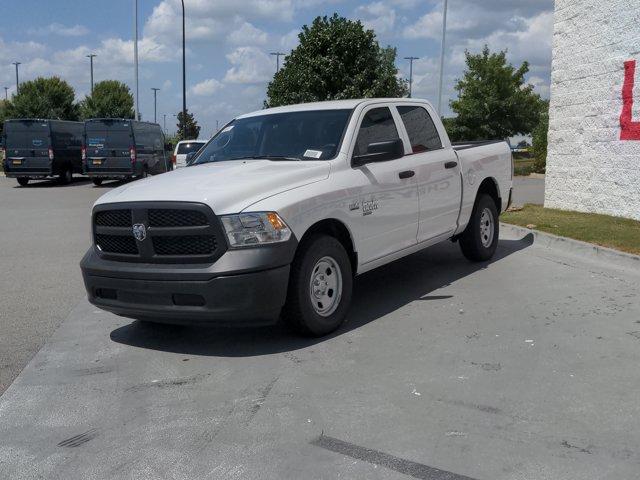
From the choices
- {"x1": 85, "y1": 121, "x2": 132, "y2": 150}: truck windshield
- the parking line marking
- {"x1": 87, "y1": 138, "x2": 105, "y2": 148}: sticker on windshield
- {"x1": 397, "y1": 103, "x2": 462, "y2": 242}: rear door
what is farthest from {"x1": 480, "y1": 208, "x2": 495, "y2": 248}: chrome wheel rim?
{"x1": 87, "y1": 138, "x2": 105, "y2": 148}: sticker on windshield

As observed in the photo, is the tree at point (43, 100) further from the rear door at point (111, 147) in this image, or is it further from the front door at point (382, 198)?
the front door at point (382, 198)

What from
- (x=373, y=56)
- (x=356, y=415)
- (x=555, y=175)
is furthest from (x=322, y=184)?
(x=373, y=56)

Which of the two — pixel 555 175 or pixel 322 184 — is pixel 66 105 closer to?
pixel 555 175

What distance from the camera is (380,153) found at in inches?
235

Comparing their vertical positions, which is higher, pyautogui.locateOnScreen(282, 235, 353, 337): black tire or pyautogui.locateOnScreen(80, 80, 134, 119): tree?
pyautogui.locateOnScreen(80, 80, 134, 119): tree

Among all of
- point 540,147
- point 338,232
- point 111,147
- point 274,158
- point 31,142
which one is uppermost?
point 540,147

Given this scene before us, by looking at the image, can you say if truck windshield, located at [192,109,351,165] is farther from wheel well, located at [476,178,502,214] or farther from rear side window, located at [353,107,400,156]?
wheel well, located at [476,178,502,214]

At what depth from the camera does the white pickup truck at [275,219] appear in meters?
4.95

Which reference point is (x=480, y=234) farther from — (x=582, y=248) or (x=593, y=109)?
(x=593, y=109)

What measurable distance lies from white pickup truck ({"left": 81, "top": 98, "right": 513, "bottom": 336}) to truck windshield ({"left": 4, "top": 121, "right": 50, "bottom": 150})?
67.0 ft

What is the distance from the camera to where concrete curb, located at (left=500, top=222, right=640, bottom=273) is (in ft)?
26.9

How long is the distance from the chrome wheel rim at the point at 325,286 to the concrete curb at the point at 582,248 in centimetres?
420

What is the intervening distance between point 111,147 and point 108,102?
4664 centimetres

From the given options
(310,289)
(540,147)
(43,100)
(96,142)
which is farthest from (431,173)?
(43,100)
